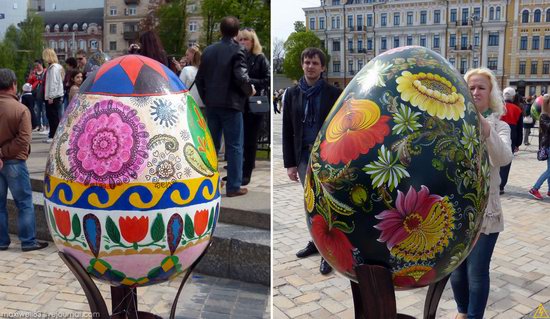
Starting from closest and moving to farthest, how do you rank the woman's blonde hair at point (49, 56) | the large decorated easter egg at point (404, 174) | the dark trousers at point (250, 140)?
the large decorated easter egg at point (404, 174)
the dark trousers at point (250, 140)
the woman's blonde hair at point (49, 56)

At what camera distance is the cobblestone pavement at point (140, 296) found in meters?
4.20

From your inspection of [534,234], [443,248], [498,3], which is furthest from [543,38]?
[443,248]

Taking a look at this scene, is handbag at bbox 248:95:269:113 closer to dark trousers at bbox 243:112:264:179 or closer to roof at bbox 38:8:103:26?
dark trousers at bbox 243:112:264:179

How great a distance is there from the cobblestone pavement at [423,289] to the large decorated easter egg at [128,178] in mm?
1895

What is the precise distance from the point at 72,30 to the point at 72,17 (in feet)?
21.9

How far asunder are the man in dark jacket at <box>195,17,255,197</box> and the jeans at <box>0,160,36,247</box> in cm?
200

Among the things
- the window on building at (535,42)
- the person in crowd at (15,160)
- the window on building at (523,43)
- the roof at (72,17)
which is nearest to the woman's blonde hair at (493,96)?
the person in crowd at (15,160)

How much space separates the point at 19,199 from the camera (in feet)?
18.4

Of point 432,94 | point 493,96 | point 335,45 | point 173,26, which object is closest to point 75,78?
point 493,96

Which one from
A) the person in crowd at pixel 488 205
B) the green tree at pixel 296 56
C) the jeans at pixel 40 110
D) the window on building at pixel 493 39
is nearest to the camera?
the person in crowd at pixel 488 205

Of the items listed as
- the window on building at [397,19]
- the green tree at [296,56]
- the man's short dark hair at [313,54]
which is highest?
the window on building at [397,19]

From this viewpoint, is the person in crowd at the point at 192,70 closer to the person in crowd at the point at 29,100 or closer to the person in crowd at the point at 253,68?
the person in crowd at the point at 253,68

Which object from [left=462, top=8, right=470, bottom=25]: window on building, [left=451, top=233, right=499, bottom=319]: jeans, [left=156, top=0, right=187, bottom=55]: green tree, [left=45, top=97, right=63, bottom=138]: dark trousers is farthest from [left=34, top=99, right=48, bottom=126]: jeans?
[left=462, top=8, right=470, bottom=25]: window on building

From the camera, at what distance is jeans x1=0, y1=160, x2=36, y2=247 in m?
5.52
